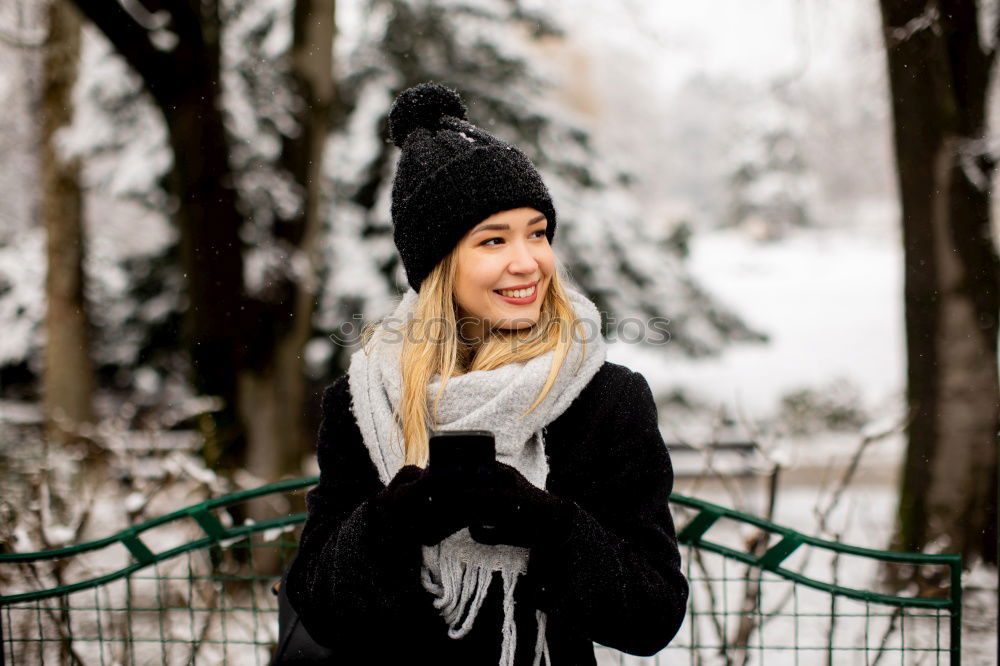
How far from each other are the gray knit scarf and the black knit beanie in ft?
A: 0.97

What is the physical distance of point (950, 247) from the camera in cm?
367

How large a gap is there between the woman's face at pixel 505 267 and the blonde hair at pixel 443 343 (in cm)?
4

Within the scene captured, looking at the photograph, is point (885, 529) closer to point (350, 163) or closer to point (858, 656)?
point (858, 656)

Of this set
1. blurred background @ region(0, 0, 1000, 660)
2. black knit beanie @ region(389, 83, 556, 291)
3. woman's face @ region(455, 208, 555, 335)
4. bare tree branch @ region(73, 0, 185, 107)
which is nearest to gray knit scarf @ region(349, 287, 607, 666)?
woman's face @ region(455, 208, 555, 335)

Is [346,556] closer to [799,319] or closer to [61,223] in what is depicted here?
[61,223]

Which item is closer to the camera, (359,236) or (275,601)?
(275,601)

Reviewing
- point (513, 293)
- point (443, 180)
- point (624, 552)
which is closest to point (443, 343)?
point (513, 293)

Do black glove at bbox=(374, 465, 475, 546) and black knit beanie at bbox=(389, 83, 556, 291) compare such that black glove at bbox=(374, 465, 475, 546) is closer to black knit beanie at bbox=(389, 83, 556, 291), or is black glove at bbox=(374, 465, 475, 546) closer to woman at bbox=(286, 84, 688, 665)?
woman at bbox=(286, 84, 688, 665)

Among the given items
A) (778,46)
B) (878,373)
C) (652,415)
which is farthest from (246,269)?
(878,373)

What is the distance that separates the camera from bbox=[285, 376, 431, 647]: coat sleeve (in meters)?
1.61

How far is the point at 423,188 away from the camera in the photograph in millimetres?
1716

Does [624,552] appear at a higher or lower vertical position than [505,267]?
lower

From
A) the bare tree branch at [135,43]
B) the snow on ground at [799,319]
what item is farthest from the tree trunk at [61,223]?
the snow on ground at [799,319]

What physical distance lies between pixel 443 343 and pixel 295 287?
360cm
